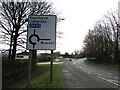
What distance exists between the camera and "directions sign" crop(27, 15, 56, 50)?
5004 millimetres

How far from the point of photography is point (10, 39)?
59.1ft

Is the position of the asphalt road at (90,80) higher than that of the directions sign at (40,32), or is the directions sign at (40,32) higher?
the directions sign at (40,32)

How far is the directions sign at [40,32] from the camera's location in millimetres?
5004

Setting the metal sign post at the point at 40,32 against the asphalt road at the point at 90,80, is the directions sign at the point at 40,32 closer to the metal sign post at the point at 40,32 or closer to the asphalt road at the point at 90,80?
the metal sign post at the point at 40,32

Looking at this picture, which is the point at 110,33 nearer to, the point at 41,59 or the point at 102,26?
the point at 102,26

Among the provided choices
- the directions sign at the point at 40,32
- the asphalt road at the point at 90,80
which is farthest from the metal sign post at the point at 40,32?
the asphalt road at the point at 90,80

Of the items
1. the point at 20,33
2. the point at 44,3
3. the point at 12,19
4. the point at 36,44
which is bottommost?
the point at 36,44

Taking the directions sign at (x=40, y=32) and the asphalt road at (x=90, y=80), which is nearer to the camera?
the directions sign at (x=40, y=32)

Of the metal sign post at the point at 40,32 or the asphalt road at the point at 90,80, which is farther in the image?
the asphalt road at the point at 90,80

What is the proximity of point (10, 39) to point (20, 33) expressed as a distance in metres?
1.90

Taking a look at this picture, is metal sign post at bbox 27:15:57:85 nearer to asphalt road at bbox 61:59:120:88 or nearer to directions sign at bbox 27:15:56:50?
directions sign at bbox 27:15:56:50

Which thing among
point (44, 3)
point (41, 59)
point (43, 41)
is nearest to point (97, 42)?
point (41, 59)

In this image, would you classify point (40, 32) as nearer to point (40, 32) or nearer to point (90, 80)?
point (40, 32)

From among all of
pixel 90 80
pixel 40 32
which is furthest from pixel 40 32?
pixel 90 80
